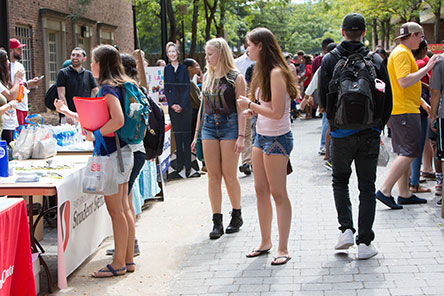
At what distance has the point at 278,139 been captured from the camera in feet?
18.2

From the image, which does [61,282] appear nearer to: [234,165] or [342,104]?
[234,165]

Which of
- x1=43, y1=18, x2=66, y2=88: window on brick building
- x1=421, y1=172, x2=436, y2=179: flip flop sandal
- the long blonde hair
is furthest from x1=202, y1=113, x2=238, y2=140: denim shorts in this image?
x1=43, y1=18, x2=66, y2=88: window on brick building

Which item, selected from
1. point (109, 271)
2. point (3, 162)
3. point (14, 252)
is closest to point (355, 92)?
point (109, 271)

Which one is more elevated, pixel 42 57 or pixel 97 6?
pixel 97 6

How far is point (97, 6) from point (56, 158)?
2447 cm

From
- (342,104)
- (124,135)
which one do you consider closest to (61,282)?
(124,135)

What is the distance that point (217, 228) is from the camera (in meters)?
6.81

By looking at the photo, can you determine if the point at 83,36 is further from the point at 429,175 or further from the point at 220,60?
the point at 220,60

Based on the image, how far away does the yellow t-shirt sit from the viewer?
7.07 m

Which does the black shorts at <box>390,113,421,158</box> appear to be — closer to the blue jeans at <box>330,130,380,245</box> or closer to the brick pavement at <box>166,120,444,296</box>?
the brick pavement at <box>166,120,444,296</box>

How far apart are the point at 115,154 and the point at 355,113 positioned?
80.9 inches

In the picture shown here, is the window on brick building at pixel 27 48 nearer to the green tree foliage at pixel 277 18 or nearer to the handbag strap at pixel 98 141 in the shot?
the green tree foliage at pixel 277 18

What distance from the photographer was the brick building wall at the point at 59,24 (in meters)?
22.3

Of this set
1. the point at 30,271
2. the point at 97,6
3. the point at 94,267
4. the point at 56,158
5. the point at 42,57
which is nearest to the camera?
the point at 30,271
